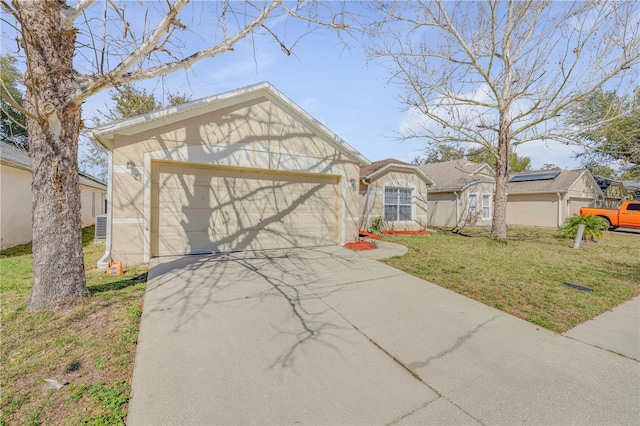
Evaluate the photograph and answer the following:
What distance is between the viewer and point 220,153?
22.3ft

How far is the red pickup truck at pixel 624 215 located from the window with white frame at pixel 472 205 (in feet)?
17.1

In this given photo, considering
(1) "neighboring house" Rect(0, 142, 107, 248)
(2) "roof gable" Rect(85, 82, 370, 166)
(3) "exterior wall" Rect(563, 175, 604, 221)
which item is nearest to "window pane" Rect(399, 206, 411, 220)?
(2) "roof gable" Rect(85, 82, 370, 166)

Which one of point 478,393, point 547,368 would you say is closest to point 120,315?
point 478,393

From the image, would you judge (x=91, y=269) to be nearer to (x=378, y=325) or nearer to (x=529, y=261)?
(x=378, y=325)

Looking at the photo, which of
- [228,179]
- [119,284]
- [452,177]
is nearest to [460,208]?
[452,177]

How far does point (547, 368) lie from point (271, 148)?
6916 millimetres

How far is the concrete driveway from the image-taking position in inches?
83.6

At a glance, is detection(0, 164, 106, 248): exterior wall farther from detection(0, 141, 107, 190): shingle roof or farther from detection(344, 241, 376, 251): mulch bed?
detection(344, 241, 376, 251): mulch bed

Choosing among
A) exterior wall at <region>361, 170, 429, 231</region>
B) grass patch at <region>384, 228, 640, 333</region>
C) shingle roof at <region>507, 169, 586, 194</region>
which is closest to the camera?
grass patch at <region>384, 228, 640, 333</region>

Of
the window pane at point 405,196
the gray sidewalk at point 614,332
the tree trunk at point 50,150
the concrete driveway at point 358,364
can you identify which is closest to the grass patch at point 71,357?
the concrete driveway at point 358,364

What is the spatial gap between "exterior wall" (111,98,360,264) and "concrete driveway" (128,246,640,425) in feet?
7.26

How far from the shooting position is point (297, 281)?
525cm

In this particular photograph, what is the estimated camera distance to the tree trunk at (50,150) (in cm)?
356

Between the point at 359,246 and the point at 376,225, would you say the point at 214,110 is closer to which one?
the point at 359,246
